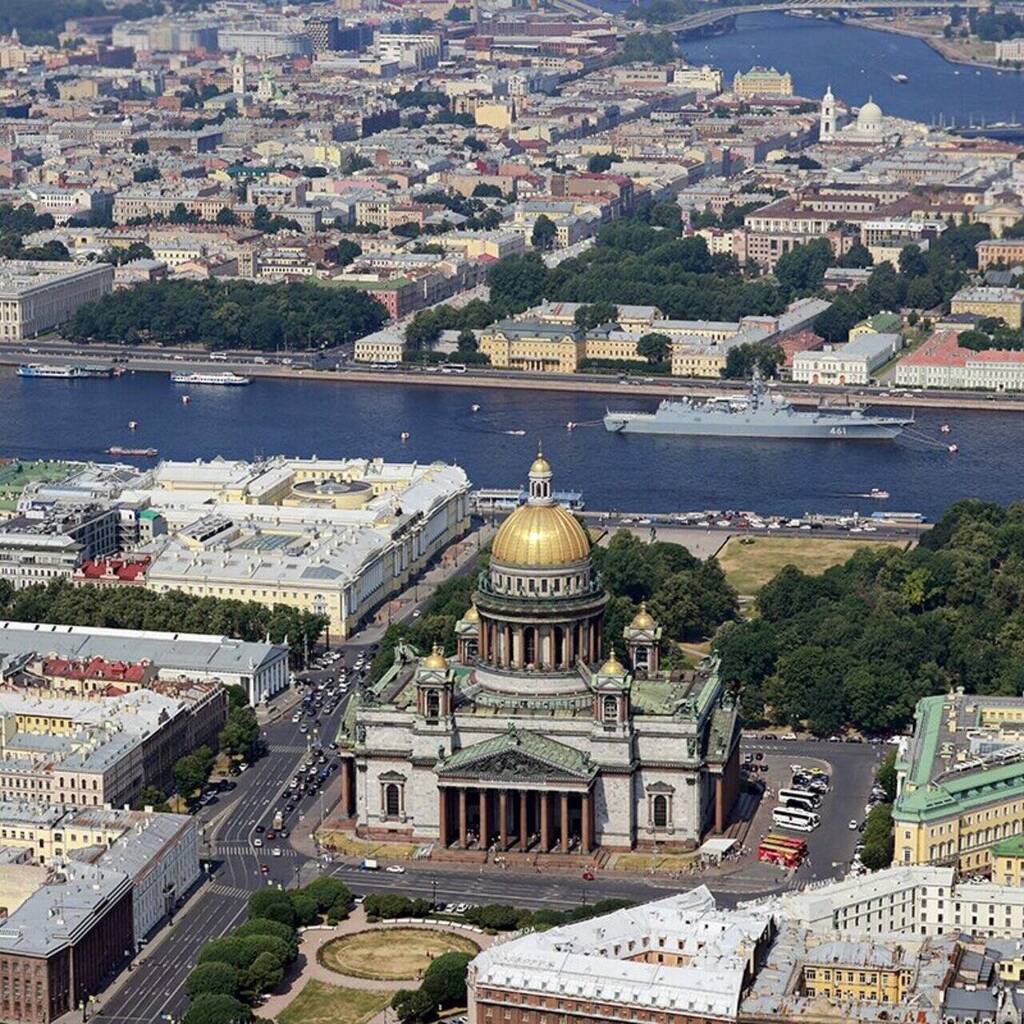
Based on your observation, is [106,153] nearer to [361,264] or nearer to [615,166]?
[615,166]

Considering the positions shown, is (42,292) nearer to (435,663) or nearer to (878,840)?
(435,663)

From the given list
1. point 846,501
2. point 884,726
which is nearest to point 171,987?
point 884,726

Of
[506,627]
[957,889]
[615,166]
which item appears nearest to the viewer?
[957,889]

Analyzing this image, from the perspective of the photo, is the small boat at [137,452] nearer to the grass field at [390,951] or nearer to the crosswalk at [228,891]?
the crosswalk at [228,891]

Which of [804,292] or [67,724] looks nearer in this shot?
[67,724]

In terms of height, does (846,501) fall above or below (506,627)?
below

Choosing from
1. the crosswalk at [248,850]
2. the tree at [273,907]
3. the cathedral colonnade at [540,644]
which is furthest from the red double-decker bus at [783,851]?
the tree at [273,907]

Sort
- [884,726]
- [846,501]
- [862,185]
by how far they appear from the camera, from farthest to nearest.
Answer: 1. [862,185]
2. [846,501]
3. [884,726]
